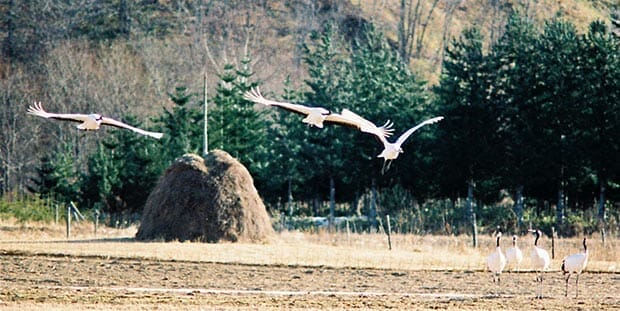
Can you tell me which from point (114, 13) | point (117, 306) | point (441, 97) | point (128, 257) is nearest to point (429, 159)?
point (441, 97)

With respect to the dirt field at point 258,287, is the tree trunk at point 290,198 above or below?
above

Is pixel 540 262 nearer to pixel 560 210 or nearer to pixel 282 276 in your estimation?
pixel 282 276

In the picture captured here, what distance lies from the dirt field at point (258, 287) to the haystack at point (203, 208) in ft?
17.4

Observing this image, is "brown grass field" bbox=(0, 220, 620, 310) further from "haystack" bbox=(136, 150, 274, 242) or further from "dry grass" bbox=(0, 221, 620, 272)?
"haystack" bbox=(136, 150, 274, 242)

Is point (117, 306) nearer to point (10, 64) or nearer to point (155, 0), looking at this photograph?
point (10, 64)

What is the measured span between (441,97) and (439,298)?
3627cm

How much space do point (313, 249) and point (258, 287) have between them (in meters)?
10.6

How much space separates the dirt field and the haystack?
5.30 meters

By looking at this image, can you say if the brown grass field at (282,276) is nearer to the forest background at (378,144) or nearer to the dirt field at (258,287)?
the dirt field at (258,287)

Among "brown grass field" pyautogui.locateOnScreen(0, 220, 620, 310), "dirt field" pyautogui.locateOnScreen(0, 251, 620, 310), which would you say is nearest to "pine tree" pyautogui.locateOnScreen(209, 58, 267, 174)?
"brown grass field" pyautogui.locateOnScreen(0, 220, 620, 310)

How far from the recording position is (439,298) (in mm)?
25312

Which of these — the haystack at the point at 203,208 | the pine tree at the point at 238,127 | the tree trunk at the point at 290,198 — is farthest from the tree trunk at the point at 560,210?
the haystack at the point at 203,208

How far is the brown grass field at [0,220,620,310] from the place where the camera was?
24078 mm

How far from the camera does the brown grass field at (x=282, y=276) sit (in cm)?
2408
